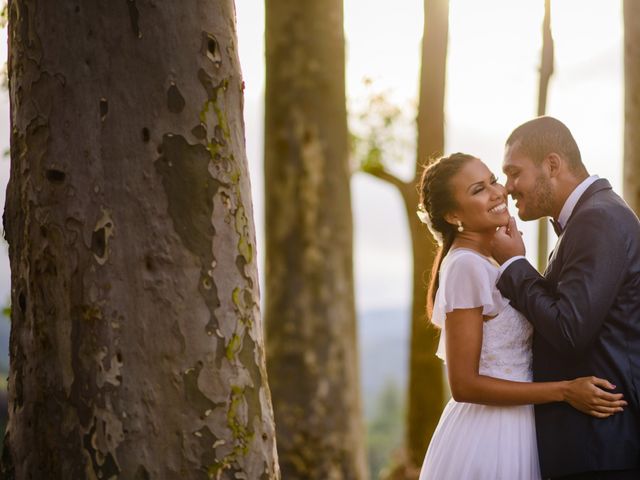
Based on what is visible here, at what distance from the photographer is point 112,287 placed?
363cm

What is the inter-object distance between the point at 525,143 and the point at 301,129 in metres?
6.09

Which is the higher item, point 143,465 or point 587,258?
point 587,258

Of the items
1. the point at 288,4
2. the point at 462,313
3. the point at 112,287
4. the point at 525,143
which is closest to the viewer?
the point at 112,287

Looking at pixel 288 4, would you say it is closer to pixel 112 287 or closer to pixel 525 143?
pixel 525 143

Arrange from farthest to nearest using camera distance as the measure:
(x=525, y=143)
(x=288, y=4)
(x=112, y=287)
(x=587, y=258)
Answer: (x=288, y=4)
(x=525, y=143)
(x=587, y=258)
(x=112, y=287)

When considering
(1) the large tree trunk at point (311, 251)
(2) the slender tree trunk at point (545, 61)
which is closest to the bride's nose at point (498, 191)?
(2) the slender tree trunk at point (545, 61)

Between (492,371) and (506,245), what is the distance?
0.58m

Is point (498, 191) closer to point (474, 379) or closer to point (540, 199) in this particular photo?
point (540, 199)

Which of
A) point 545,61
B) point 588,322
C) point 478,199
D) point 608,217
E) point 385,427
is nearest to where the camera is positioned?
point 588,322

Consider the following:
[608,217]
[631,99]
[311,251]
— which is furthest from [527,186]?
[311,251]

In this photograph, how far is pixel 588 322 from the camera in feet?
13.4

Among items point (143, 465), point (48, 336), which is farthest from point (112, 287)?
point (143, 465)

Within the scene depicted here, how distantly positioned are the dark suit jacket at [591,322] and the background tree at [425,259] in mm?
6273

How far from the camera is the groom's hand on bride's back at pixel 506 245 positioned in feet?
15.0
